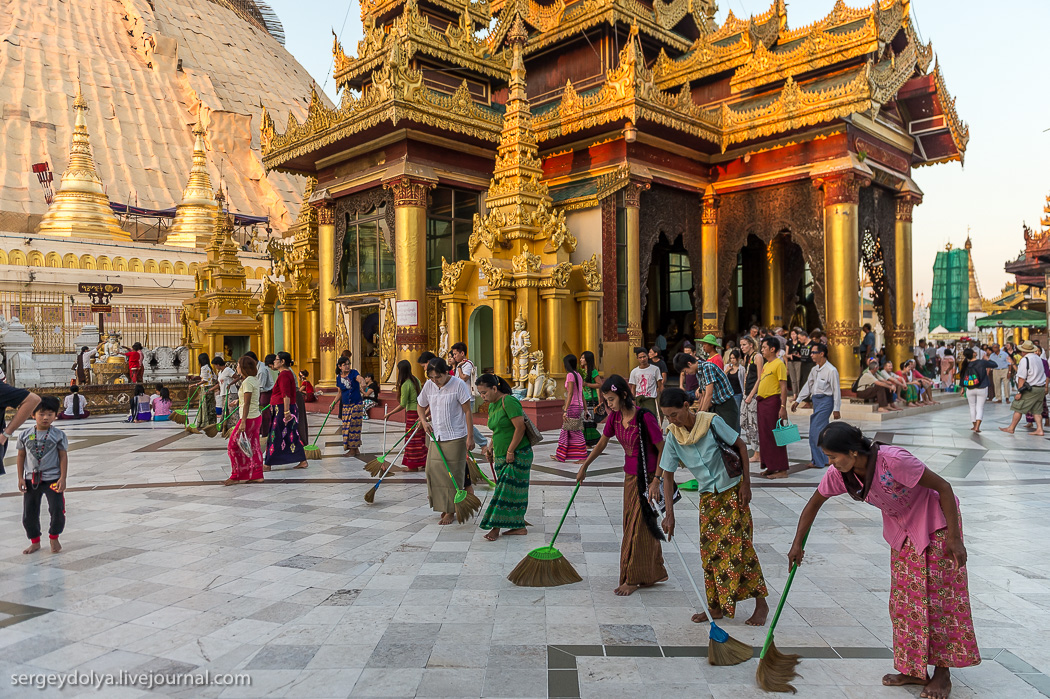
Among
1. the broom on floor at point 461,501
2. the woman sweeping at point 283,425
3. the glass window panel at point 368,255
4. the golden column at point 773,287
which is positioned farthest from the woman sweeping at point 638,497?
the golden column at point 773,287

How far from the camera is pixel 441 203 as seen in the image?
17.0m

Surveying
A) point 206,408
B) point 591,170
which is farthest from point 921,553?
point 591,170

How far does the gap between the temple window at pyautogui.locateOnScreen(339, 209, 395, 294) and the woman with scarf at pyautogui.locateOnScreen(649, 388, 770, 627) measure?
42.7 feet

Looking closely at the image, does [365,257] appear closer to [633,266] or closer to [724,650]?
[633,266]

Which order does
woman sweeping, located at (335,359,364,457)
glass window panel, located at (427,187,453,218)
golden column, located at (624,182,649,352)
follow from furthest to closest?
1. glass window panel, located at (427,187,453,218)
2. golden column, located at (624,182,649,352)
3. woman sweeping, located at (335,359,364,457)

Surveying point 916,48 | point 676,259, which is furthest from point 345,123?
point 916,48

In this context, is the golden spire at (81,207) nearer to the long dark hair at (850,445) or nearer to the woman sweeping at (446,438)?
the woman sweeping at (446,438)

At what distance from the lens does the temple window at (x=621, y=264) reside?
620 inches

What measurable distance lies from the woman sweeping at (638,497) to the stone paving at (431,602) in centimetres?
14

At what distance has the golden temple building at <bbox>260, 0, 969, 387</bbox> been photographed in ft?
48.1

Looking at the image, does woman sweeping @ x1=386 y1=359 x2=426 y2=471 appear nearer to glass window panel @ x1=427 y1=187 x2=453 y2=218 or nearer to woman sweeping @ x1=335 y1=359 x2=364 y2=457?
woman sweeping @ x1=335 y1=359 x2=364 y2=457

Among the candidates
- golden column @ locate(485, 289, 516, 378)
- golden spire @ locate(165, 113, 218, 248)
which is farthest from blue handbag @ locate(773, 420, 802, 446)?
golden spire @ locate(165, 113, 218, 248)

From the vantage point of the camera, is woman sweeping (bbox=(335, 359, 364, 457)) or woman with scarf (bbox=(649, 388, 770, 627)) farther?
woman sweeping (bbox=(335, 359, 364, 457))

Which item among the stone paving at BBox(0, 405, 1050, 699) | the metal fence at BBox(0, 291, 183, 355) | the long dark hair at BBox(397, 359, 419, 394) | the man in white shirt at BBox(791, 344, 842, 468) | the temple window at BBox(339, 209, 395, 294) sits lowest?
the stone paving at BBox(0, 405, 1050, 699)
